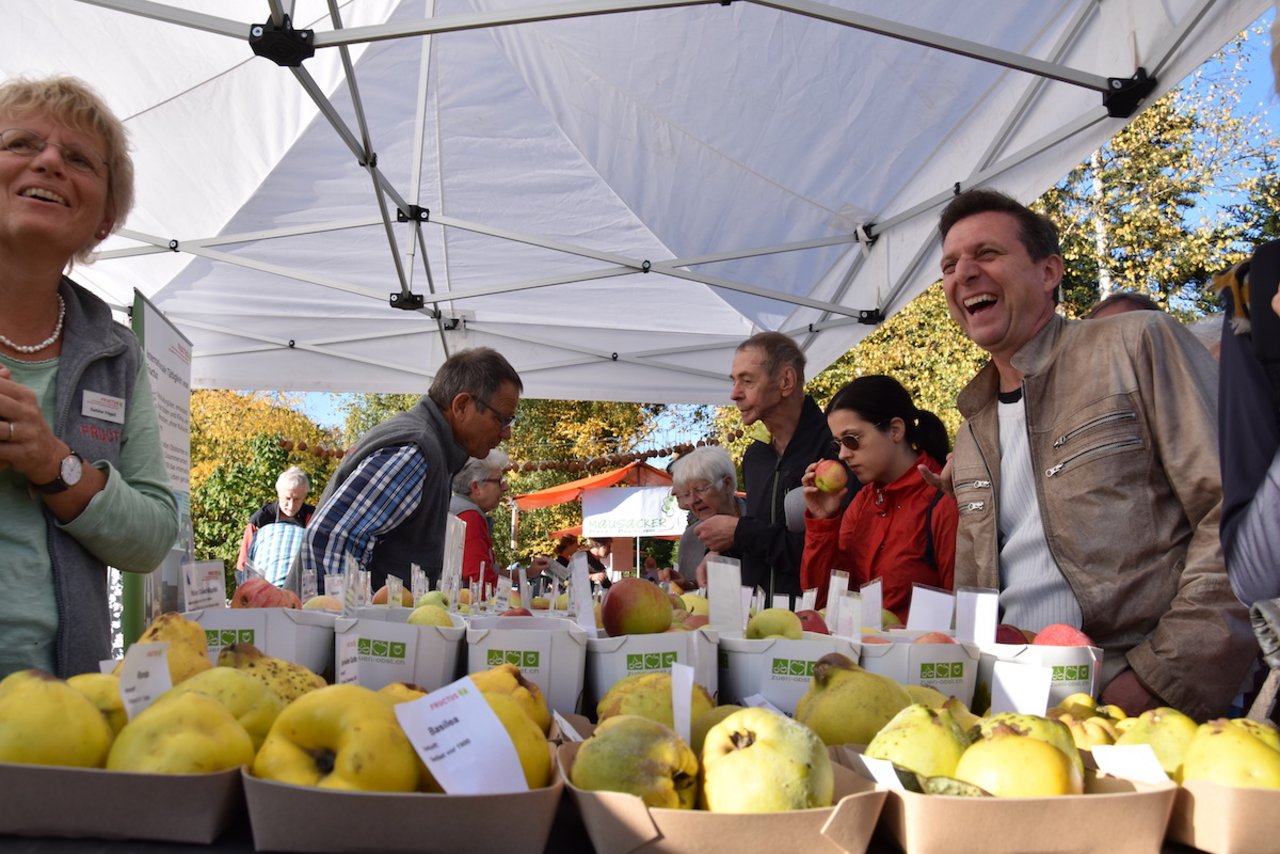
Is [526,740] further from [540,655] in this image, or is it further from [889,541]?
[889,541]

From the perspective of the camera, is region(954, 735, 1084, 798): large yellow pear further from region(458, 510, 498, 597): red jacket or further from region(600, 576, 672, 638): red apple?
region(458, 510, 498, 597): red jacket

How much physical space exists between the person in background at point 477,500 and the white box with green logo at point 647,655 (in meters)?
3.40

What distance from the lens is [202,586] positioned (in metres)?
1.83

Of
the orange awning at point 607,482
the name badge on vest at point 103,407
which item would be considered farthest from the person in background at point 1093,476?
the orange awning at point 607,482

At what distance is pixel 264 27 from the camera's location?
11.4 feet

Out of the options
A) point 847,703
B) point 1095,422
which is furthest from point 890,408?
point 847,703

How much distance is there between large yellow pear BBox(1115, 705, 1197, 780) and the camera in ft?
4.06

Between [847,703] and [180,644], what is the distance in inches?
37.3

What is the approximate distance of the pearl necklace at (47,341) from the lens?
188 centimetres

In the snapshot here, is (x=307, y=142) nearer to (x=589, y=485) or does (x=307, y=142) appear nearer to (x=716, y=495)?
(x=716, y=495)

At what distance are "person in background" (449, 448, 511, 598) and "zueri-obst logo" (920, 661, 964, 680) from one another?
353cm

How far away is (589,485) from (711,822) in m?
12.7

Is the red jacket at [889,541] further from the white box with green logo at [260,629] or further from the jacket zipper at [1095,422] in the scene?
the white box with green logo at [260,629]

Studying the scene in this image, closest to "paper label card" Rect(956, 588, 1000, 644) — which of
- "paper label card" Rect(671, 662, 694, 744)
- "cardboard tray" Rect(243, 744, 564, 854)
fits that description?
"paper label card" Rect(671, 662, 694, 744)
